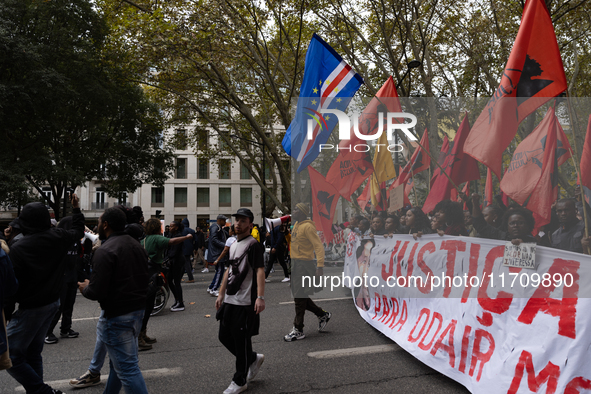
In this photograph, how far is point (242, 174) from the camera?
46312 millimetres

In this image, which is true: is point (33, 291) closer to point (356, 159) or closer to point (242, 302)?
point (242, 302)

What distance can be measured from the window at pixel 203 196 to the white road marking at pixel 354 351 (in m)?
41.7

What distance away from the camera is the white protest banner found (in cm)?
308

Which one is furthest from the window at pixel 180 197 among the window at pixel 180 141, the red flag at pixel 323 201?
the red flag at pixel 323 201

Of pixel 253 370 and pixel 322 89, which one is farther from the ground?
pixel 322 89

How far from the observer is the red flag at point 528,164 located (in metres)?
5.86

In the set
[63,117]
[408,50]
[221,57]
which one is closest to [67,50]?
[63,117]

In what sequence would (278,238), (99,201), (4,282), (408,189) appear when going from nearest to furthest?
(4,282) → (408,189) → (278,238) → (99,201)

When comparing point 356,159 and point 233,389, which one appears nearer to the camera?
point 233,389

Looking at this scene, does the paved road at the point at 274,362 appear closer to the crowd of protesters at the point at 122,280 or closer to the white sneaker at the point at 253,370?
the white sneaker at the point at 253,370

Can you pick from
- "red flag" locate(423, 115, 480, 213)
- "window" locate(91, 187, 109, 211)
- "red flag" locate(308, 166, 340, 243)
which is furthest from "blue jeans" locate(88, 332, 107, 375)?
"window" locate(91, 187, 109, 211)

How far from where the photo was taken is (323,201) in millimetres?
7633

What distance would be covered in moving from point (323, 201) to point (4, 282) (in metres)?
5.31

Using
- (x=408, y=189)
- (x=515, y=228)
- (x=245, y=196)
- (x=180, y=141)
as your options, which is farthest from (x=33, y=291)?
(x=245, y=196)
